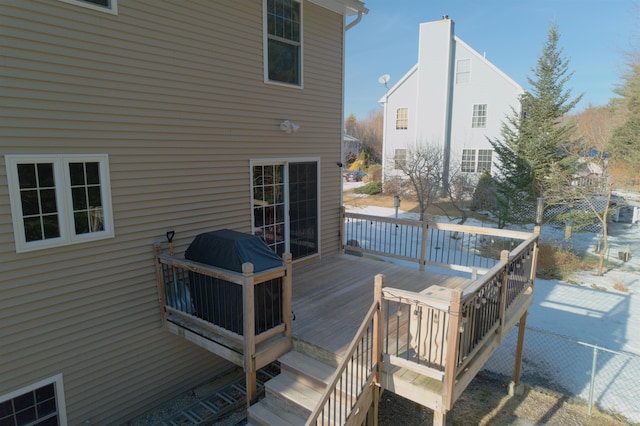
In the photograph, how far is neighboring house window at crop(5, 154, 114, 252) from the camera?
3617mm

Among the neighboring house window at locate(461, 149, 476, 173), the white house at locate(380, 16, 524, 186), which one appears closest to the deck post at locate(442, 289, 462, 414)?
the white house at locate(380, 16, 524, 186)

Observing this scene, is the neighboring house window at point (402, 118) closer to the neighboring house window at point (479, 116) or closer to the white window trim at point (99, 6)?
the neighboring house window at point (479, 116)

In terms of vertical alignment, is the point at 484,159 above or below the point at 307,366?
above

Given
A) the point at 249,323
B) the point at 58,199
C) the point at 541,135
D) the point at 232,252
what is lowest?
the point at 249,323

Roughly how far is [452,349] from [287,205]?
4.11m

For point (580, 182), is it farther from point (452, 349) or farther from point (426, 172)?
point (452, 349)

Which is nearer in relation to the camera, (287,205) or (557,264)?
(287,205)

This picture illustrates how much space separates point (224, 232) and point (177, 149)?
1323 mm

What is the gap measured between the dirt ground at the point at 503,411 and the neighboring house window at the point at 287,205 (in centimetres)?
299

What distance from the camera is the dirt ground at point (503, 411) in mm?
4938

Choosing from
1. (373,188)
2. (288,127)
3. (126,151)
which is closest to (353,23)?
(288,127)

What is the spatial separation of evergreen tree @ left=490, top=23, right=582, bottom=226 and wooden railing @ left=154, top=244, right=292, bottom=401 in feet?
38.6

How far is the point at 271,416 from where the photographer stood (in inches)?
149

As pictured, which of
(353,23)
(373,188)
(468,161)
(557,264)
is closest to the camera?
(353,23)
